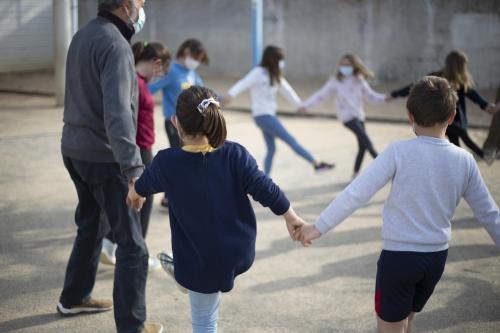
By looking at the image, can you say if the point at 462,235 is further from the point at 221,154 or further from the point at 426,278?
the point at 221,154

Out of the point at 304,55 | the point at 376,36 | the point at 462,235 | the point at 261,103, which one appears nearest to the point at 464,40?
the point at 376,36

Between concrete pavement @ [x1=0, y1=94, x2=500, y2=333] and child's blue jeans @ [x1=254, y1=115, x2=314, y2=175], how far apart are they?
0.32 meters

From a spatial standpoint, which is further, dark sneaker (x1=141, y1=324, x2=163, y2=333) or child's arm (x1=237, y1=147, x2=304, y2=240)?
dark sneaker (x1=141, y1=324, x2=163, y2=333)

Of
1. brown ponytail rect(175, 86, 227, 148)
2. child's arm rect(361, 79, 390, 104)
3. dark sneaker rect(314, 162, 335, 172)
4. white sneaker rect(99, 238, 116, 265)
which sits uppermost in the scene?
brown ponytail rect(175, 86, 227, 148)

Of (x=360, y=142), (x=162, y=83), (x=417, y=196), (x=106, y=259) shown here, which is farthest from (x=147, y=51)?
(x=360, y=142)

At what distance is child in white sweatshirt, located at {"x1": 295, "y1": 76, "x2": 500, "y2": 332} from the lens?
294 cm

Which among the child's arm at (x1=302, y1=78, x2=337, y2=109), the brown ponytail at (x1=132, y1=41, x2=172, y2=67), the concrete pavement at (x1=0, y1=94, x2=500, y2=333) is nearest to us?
the concrete pavement at (x1=0, y1=94, x2=500, y2=333)

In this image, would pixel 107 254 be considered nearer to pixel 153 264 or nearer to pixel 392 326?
pixel 153 264

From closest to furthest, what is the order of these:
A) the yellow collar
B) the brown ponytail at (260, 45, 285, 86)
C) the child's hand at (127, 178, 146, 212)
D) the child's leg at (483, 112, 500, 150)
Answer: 1. the yellow collar
2. the child's hand at (127, 178, 146, 212)
3. the child's leg at (483, 112, 500, 150)
4. the brown ponytail at (260, 45, 285, 86)

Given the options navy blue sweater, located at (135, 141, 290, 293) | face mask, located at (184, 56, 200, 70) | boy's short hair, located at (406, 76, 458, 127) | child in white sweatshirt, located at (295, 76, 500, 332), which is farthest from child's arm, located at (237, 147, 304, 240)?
face mask, located at (184, 56, 200, 70)

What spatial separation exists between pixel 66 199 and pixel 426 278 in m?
4.62

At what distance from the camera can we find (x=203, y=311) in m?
3.16

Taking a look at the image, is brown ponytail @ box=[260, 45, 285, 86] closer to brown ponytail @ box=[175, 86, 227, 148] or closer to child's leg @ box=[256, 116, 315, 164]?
child's leg @ box=[256, 116, 315, 164]

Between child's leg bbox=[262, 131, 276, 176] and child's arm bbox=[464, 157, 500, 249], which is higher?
child's arm bbox=[464, 157, 500, 249]
